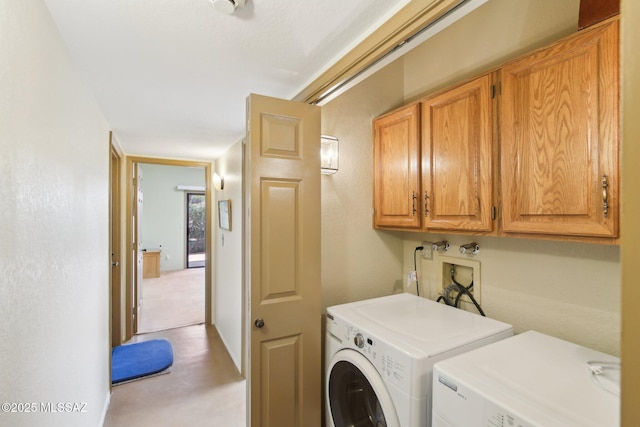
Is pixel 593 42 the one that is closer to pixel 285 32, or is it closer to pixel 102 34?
pixel 285 32

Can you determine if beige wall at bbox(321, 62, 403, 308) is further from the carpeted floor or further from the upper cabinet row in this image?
the carpeted floor

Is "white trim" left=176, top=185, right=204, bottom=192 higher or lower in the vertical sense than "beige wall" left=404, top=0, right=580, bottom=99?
lower

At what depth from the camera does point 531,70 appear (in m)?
1.29

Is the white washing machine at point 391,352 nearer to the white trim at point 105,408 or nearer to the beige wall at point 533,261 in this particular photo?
the beige wall at point 533,261

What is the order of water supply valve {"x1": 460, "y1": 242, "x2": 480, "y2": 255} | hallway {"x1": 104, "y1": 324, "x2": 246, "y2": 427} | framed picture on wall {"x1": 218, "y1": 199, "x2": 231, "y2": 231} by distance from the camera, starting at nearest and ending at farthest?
→ water supply valve {"x1": 460, "y1": 242, "x2": 480, "y2": 255}
hallway {"x1": 104, "y1": 324, "x2": 246, "y2": 427}
framed picture on wall {"x1": 218, "y1": 199, "x2": 231, "y2": 231}

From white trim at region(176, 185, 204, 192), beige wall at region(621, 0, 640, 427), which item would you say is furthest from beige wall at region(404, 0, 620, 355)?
white trim at region(176, 185, 204, 192)

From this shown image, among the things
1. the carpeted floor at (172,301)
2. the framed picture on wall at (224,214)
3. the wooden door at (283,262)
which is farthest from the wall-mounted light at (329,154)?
the carpeted floor at (172,301)

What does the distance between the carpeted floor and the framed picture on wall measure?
5.31 feet

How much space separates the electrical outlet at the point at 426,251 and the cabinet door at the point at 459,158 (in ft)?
1.28

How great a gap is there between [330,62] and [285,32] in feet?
1.03

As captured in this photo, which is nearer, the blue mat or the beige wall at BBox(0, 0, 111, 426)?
the beige wall at BBox(0, 0, 111, 426)

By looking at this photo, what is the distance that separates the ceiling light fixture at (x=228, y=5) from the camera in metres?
1.08

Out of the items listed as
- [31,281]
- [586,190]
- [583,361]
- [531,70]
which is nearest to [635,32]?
[586,190]

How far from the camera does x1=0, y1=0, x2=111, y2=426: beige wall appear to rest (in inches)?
34.0
